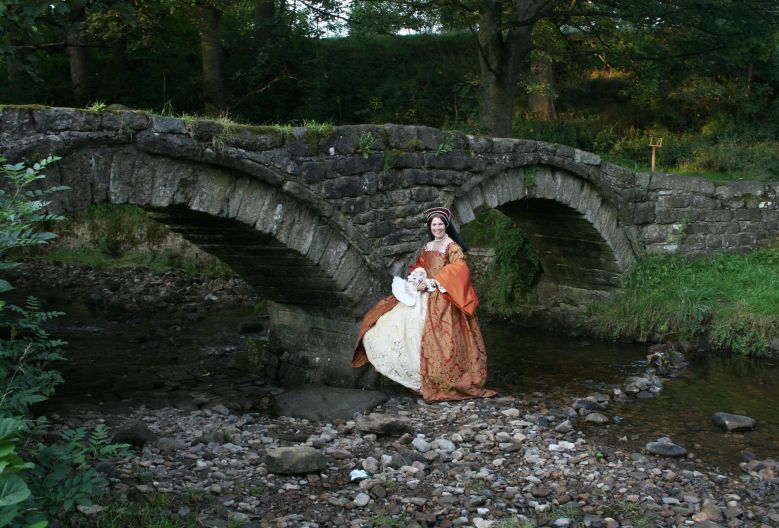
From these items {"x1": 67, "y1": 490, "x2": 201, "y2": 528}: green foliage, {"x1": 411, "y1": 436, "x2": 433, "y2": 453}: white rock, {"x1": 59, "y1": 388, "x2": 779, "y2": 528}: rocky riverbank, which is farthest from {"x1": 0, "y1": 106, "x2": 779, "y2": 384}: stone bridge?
{"x1": 67, "y1": 490, "x2": 201, "y2": 528}: green foliage

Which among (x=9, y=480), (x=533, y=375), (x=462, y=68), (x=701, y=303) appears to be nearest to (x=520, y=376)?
(x=533, y=375)

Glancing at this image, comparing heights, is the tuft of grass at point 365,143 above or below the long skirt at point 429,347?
above

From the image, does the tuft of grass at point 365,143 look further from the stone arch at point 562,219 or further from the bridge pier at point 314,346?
the bridge pier at point 314,346

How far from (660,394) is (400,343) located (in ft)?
8.92

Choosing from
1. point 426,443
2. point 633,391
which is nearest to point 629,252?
point 633,391

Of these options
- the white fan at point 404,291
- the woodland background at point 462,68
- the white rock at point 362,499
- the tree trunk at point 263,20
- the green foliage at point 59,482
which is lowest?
the white rock at point 362,499

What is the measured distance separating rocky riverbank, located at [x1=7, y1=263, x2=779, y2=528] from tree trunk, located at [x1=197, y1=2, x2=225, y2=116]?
7.20 metres

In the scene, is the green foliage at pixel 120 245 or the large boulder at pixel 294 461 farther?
the green foliage at pixel 120 245

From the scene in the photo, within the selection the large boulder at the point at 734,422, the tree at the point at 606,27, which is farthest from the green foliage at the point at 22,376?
the tree at the point at 606,27

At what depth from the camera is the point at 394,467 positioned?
18.4 ft

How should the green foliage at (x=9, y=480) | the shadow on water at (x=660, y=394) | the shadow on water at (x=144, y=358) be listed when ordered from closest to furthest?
the green foliage at (x=9, y=480), the shadow on water at (x=660, y=394), the shadow on water at (x=144, y=358)

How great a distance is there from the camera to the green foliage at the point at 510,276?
12102 millimetres

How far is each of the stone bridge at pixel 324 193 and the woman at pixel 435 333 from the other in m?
0.41

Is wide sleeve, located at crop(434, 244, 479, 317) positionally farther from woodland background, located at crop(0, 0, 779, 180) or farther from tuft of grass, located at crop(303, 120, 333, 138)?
woodland background, located at crop(0, 0, 779, 180)
